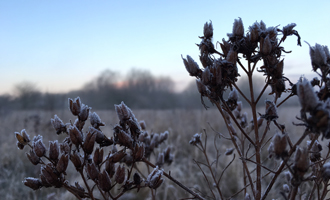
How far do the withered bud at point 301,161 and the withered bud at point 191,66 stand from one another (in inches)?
19.6

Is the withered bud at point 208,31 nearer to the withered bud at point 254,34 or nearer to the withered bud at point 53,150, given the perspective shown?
the withered bud at point 254,34

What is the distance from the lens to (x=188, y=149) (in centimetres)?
635

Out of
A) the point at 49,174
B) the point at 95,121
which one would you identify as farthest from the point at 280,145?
the point at 49,174

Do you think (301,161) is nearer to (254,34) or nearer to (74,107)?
(254,34)

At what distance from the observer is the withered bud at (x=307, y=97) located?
2.16 ft

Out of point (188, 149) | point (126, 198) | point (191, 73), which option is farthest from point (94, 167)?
point (188, 149)

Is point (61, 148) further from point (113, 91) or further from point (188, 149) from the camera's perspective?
point (113, 91)

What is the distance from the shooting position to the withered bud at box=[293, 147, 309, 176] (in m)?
0.70

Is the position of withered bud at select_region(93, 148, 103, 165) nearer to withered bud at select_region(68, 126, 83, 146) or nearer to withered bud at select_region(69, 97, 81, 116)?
withered bud at select_region(68, 126, 83, 146)

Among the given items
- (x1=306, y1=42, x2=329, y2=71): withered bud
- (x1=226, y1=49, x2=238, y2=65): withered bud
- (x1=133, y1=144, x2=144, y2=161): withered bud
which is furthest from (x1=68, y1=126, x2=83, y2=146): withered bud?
(x1=306, y1=42, x2=329, y2=71): withered bud

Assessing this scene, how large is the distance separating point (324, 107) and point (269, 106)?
0.33m

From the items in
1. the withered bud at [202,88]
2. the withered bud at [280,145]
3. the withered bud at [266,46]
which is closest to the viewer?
the withered bud at [280,145]

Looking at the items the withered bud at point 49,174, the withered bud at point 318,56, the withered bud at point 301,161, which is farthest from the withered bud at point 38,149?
the withered bud at point 318,56

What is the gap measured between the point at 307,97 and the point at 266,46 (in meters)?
0.34
